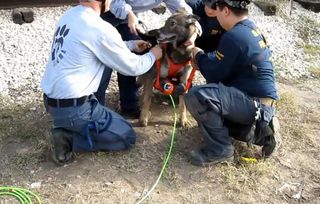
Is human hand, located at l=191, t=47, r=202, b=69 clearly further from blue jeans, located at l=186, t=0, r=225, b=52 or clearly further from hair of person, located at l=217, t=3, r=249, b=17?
blue jeans, located at l=186, t=0, r=225, b=52

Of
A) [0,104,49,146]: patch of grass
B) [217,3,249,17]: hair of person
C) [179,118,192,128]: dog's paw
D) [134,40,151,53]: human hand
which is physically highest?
[217,3,249,17]: hair of person

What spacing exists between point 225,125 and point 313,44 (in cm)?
303

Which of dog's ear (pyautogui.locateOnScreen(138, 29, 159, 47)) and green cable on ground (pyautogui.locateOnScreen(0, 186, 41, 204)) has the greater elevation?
dog's ear (pyautogui.locateOnScreen(138, 29, 159, 47))

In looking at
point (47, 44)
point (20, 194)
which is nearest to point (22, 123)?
point (20, 194)

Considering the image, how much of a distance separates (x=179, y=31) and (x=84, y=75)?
0.92 meters

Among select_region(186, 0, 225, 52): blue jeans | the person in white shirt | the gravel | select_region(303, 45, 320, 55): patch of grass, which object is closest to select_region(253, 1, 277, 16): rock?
the gravel

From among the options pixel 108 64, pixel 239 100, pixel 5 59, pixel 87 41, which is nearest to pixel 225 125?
pixel 239 100

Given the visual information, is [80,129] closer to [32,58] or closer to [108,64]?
[108,64]

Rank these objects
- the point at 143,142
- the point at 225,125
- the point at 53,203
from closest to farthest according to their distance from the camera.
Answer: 1. the point at 53,203
2. the point at 225,125
3. the point at 143,142

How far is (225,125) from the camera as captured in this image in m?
3.76

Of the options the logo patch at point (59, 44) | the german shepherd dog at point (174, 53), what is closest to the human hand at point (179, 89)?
the german shepherd dog at point (174, 53)

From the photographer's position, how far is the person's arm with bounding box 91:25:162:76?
338 centimetres

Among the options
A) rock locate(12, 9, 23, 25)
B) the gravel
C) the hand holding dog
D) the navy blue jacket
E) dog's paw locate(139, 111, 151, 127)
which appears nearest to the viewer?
the navy blue jacket

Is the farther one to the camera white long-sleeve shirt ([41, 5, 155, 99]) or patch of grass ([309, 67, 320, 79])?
patch of grass ([309, 67, 320, 79])
